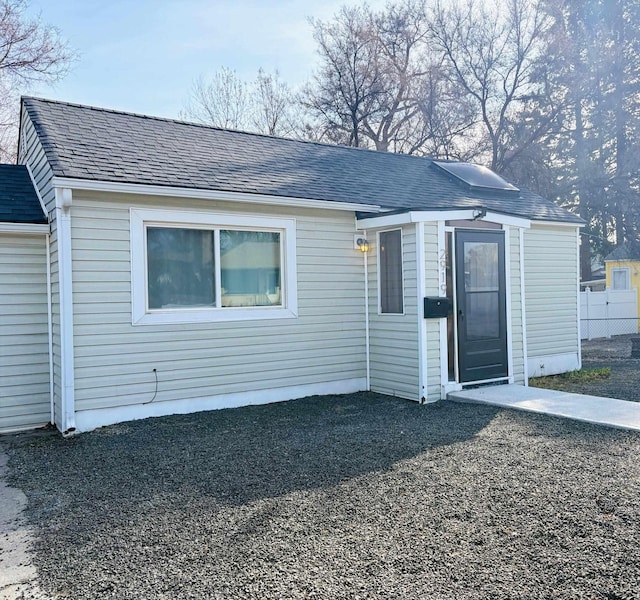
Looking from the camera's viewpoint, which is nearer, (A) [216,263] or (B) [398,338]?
(A) [216,263]

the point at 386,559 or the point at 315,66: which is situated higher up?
the point at 315,66

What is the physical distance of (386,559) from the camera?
2914mm

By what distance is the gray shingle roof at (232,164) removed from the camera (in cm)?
643

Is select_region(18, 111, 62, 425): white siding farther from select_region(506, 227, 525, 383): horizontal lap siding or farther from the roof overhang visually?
select_region(506, 227, 525, 383): horizontal lap siding

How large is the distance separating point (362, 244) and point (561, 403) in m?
3.37

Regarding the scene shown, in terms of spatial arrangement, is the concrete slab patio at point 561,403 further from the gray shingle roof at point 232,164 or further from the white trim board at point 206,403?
the gray shingle roof at point 232,164

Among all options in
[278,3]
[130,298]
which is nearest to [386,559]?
[130,298]

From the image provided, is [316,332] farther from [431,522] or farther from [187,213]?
[431,522]

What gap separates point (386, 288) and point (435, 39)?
662 inches

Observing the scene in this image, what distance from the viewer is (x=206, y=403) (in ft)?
22.1

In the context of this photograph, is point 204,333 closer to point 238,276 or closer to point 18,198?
point 238,276

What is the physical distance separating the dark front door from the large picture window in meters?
0.79

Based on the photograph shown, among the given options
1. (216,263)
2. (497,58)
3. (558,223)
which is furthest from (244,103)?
(216,263)

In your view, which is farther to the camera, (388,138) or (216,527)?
(388,138)
